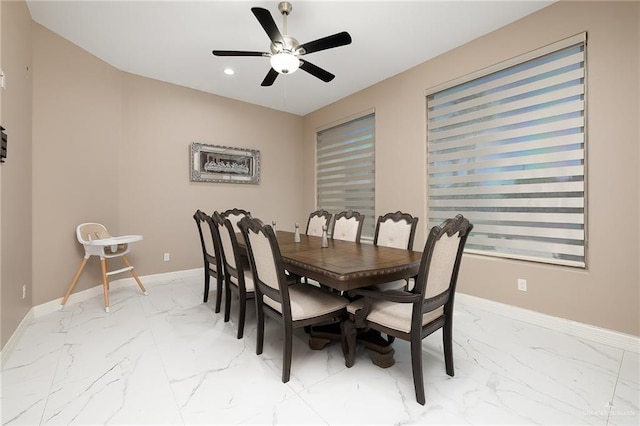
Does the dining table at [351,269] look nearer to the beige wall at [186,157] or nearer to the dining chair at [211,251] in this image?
the dining chair at [211,251]

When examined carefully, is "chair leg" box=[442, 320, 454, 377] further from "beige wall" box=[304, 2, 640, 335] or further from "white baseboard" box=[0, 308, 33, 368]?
"white baseboard" box=[0, 308, 33, 368]

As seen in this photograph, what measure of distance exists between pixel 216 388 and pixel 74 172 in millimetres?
2918

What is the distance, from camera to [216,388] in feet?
5.50

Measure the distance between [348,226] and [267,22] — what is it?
6.55 ft

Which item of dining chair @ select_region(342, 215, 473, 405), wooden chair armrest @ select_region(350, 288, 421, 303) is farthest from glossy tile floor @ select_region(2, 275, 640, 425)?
wooden chair armrest @ select_region(350, 288, 421, 303)

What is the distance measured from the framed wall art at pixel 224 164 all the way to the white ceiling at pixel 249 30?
103cm

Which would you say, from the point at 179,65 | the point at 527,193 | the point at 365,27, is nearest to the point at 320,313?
the point at 527,193

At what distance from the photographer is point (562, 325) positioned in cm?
243

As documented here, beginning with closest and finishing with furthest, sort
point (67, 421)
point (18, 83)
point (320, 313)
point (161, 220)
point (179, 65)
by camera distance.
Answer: point (67, 421) → point (320, 313) → point (18, 83) → point (179, 65) → point (161, 220)

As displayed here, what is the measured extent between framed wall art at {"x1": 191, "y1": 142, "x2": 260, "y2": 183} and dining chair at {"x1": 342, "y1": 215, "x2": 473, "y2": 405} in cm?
340

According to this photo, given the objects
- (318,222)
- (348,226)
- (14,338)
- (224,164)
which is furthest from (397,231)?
(14,338)

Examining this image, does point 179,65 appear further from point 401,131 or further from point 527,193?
point 527,193

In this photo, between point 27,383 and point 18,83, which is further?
point 18,83

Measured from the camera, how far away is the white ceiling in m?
2.50
